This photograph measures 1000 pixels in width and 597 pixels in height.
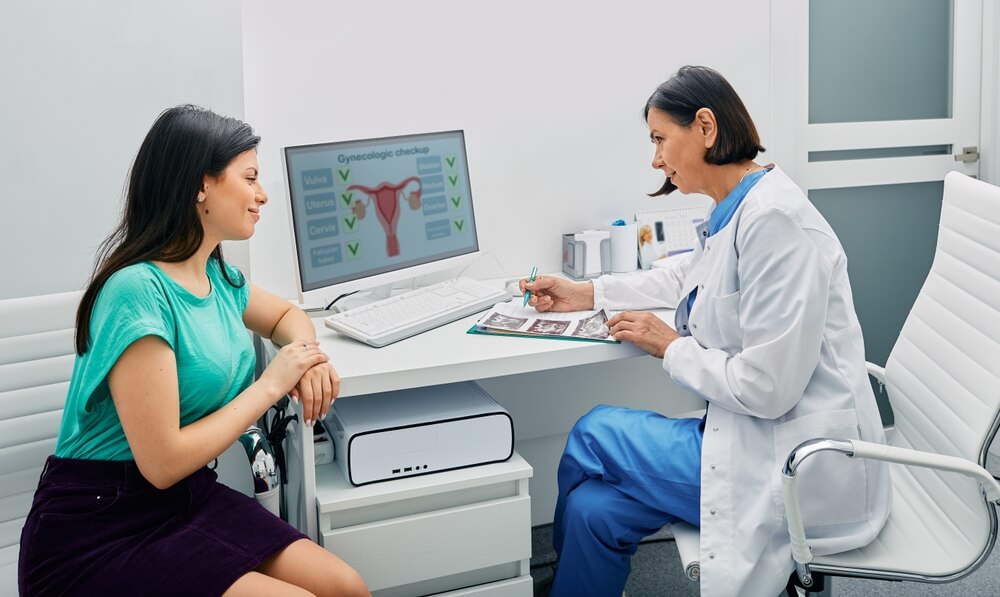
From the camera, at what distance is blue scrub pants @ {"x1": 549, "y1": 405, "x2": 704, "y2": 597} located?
5.55 ft

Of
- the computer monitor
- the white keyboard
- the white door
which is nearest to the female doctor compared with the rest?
the white keyboard

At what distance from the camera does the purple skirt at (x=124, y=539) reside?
1390 millimetres

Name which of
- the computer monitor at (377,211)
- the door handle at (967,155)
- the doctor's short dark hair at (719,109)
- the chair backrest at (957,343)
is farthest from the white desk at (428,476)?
the door handle at (967,155)

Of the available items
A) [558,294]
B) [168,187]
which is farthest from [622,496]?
[168,187]

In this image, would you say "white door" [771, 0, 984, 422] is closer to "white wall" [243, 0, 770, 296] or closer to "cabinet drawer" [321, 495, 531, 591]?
"white wall" [243, 0, 770, 296]

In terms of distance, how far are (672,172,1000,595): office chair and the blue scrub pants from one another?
0.07 meters

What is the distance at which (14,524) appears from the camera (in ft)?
5.66

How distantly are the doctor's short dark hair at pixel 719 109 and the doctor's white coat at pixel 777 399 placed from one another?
12cm

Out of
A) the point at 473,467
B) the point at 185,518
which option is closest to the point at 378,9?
the point at 473,467

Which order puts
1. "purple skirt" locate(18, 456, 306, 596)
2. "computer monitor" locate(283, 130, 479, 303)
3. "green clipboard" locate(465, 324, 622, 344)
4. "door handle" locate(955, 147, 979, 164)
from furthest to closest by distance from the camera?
"door handle" locate(955, 147, 979, 164), "computer monitor" locate(283, 130, 479, 303), "green clipboard" locate(465, 324, 622, 344), "purple skirt" locate(18, 456, 306, 596)

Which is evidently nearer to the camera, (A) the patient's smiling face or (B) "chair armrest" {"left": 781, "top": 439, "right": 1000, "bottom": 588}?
(B) "chair armrest" {"left": 781, "top": 439, "right": 1000, "bottom": 588}

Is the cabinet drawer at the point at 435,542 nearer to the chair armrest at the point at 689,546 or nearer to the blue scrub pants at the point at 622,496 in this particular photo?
the blue scrub pants at the point at 622,496

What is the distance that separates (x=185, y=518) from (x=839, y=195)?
2222mm

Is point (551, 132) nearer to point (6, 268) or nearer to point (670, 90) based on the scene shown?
point (670, 90)
